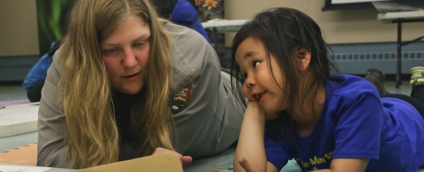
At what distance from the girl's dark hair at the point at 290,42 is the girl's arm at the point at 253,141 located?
121 mm

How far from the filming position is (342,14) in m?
4.95

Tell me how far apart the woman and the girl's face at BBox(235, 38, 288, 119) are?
0.71 ft

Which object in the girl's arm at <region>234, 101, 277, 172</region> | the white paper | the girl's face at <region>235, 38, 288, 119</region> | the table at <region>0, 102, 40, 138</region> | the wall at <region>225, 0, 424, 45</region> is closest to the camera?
the white paper

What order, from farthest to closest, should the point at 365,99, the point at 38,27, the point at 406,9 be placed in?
1. the point at 38,27
2. the point at 406,9
3. the point at 365,99

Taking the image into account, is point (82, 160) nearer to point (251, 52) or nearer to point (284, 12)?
point (251, 52)

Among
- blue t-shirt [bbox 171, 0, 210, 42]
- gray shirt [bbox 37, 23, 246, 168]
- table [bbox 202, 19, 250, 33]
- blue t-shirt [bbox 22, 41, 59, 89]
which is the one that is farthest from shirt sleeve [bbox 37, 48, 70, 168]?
table [bbox 202, 19, 250, 33]

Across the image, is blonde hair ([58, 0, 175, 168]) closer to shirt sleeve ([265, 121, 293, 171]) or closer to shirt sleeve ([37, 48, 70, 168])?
shirt sleeve ([37, 48, 70, 168])

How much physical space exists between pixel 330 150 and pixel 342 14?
13.5 feet

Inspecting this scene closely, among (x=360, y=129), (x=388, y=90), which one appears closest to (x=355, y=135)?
(x=360, y=129)

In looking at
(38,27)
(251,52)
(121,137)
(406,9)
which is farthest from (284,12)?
(38,27)

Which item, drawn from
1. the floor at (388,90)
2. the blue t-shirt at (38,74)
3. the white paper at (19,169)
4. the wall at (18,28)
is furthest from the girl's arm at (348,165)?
the wall at (18,28)

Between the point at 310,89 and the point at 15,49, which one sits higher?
the point at 310,89

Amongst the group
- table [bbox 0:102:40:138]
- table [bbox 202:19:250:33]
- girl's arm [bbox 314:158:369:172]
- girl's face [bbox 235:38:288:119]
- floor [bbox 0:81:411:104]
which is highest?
girl's face [bbox 235:38:288:119]

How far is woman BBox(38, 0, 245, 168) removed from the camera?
1072mm
